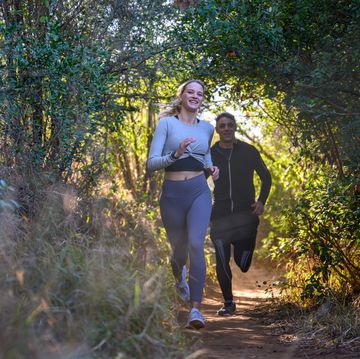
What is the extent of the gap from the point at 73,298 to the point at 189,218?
2199 millimetres

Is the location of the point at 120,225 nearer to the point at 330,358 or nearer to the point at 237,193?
the point at 237,193

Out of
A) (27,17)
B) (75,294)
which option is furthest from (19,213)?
(27,17)

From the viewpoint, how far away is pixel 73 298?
455 cm

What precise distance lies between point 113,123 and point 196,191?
2.41m

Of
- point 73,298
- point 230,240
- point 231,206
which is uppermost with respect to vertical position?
point 231,206

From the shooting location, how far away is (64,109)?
23.1 ft

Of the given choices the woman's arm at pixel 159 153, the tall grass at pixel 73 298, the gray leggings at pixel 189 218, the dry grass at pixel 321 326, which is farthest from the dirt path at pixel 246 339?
the woman's arm at pixel 159 153

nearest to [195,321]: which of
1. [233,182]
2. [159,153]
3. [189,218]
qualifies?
[189,218]

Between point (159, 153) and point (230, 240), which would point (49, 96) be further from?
point (230, 240)

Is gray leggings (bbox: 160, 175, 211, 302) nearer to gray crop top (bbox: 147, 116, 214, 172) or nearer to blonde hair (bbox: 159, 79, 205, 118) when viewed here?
gray crop top (bbox: 147, 116, 214, 172)

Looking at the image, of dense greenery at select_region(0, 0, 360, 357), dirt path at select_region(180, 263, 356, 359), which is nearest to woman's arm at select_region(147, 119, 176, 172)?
dense greenery at select_region(0, 0, 360, 357)

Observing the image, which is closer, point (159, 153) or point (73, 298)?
point (73, 298)

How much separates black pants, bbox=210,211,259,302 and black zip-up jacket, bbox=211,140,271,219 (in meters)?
0.10

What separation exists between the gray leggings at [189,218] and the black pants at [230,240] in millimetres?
1287
